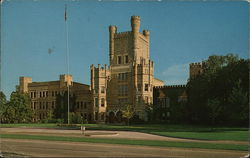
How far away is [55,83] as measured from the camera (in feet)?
269

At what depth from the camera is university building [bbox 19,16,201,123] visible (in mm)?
66250

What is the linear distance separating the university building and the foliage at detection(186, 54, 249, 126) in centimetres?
866

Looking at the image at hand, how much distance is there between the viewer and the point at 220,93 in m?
44.3

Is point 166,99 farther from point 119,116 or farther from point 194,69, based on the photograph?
point 119,116

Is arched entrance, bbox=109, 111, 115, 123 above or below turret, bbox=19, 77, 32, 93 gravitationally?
below

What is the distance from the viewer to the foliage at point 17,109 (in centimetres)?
7320

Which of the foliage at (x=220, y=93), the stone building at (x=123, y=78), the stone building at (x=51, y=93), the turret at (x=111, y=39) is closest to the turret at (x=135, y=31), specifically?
the stone building at (x=123, y=78)

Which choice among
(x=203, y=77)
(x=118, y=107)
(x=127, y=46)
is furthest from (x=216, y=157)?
(x=127, y=46)

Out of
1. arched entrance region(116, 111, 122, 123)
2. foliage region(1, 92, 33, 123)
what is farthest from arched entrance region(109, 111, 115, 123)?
foliage region(1, 92, 33, 123)

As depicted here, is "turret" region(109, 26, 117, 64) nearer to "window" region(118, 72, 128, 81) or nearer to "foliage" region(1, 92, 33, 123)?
"window" region(118, 72, 128, 81)

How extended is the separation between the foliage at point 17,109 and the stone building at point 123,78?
60.2ft

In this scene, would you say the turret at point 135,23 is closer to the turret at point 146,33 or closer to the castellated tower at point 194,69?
the turret at point 146,33

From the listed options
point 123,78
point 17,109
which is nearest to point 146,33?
point 123,78

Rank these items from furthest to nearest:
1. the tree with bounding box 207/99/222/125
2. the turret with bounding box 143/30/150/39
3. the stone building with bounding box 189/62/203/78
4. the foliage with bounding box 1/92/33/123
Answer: the turret with bounding box 143/30/150/39 < the foliage with bounding box 1/92/33/123 < the stone building with bounding box 189/62/203/78 < the tree with bounding box 207/99/222/125
